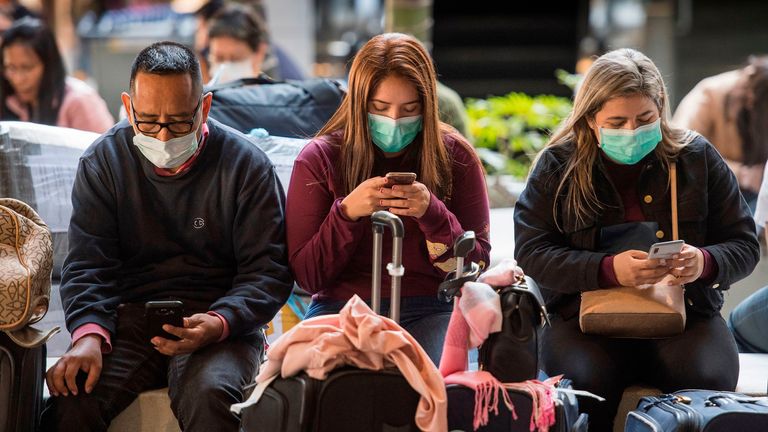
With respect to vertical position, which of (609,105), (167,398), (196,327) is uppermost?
(609,105)

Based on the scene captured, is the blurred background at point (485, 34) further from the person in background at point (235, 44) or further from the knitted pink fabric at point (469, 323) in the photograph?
the knitted pink fabric at point (469, 323)

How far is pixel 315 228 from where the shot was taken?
349 cm

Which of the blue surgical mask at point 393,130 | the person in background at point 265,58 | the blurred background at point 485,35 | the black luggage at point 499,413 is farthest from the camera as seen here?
the blurred background at point 485,35

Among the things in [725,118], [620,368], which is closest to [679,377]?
[620,368]

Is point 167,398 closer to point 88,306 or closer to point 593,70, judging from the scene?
point 88,306

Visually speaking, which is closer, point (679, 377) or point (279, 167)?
point (679, 377)

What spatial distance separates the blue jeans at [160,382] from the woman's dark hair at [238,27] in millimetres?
2743

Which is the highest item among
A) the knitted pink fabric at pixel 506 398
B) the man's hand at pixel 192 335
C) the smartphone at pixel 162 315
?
the smartphone at pixel 162 315

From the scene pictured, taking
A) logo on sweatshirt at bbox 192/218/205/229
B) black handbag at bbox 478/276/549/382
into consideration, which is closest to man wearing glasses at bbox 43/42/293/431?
logo on sweatshirt at bbox 192/218/205/229

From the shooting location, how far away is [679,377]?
343cm

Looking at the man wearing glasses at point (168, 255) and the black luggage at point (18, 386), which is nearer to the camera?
the black luggage at point (18, 386)

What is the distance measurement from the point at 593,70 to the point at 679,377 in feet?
3.27

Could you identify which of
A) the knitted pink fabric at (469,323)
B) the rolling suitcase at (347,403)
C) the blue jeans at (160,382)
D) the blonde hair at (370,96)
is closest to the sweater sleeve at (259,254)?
the blue jeans at (160,382)

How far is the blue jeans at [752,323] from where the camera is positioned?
13.2ft
